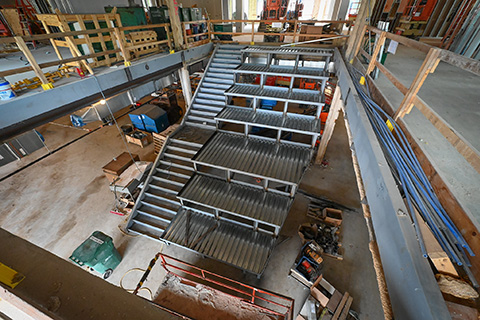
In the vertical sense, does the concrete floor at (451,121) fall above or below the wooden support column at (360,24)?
below

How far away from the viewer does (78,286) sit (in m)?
0.88

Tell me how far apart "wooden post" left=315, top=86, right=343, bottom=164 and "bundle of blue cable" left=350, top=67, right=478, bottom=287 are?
12.3 ft

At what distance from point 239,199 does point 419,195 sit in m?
3.66

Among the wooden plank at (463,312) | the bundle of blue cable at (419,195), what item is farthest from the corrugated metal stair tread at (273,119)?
the wooden plank at (463,312)

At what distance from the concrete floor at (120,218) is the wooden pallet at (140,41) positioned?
173 inches

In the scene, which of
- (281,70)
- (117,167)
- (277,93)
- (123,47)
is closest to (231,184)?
(277,93)

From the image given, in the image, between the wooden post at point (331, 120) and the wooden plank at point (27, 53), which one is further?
the wooden post at point (331, 120)

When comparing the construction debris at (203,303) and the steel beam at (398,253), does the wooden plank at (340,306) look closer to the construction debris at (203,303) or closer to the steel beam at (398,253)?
the construction debris at (203,303)

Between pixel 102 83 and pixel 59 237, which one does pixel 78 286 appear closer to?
pixel 102 83

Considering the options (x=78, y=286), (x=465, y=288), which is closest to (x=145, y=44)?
(x=78, y=286)

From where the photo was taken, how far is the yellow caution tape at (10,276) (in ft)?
2.79

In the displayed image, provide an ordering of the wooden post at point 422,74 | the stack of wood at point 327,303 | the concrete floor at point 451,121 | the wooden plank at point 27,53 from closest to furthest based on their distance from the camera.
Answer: the concrete floor at point 451,121
the wooden post at point 422,74
the wooden plank at point 27,53
the stack of wood at point 327,303

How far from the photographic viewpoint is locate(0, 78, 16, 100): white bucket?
317cm


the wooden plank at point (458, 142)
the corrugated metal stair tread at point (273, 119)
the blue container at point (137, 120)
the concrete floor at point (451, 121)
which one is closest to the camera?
the wooden plank at point (458, 142)
